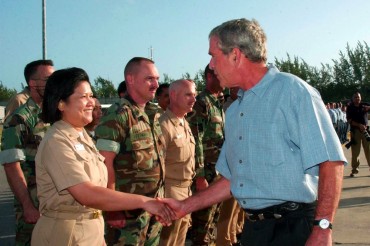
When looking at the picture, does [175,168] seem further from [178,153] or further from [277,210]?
[277,210]

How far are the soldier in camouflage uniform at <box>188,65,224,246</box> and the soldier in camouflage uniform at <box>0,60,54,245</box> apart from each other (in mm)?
2150

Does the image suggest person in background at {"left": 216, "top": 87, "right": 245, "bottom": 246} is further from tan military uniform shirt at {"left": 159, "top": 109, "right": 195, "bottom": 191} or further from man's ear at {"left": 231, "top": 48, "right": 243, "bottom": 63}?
man's ear at {"left": 231, "top": 48, "right": 243, "bottom": 63}

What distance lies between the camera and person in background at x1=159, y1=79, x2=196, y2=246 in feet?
18.5

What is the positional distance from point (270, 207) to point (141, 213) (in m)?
1.75

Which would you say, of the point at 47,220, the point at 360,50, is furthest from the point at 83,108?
the point at 360,50

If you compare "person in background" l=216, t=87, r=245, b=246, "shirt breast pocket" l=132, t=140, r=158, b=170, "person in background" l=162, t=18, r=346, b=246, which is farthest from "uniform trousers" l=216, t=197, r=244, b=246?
"person in background" l=162, t=18, r=346, b=246

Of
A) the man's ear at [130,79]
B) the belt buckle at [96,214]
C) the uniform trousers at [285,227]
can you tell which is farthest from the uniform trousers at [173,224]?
the uniform trousers at [285,227]

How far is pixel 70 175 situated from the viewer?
120 inches

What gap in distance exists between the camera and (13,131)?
451 cm

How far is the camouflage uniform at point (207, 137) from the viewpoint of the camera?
625 centimetres

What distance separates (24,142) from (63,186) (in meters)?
1.67

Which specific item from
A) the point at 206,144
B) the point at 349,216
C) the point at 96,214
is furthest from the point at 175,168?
the point at 349,216

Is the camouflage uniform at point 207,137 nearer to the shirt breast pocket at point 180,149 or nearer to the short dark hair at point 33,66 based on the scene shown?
the shirt breast pocket at point 180,149

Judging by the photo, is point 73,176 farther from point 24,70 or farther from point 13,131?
point 24,70
